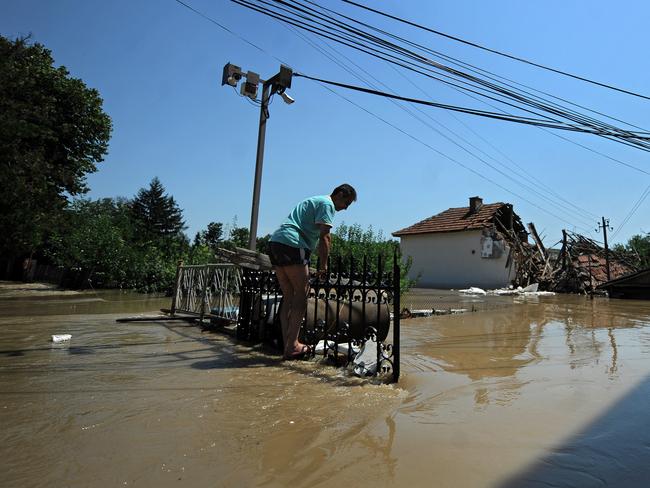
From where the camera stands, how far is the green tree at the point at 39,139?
61.0 ft

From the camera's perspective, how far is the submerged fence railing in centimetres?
409

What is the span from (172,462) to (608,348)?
5783 mm

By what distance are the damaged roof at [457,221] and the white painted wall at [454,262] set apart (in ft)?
1.23

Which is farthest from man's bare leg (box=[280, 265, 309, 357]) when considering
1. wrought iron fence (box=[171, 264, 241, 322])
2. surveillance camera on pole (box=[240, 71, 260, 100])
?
surveillance camera on pole (box=[240, 71, 260, 100])

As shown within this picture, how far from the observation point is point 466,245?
84.7ft

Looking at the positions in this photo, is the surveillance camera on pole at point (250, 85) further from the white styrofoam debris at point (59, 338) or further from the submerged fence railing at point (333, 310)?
the white styrofoam debris at point (59, 338)

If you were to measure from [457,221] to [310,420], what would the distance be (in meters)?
26.6

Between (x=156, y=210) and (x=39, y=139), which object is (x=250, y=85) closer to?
(x=39, y=139)

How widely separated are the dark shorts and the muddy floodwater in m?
1.04

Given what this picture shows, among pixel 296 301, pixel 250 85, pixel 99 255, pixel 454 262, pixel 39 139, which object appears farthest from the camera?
pixel 454 262

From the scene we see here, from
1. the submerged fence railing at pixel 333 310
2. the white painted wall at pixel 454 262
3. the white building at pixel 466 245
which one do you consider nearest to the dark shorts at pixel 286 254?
the submerged fence railing at pixel 333 310

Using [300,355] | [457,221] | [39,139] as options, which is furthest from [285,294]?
[39,139]

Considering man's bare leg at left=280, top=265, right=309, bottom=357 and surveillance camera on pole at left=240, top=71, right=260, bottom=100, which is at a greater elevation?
surveillance camera on pole at left=240, top=71, right=260, bottom=100

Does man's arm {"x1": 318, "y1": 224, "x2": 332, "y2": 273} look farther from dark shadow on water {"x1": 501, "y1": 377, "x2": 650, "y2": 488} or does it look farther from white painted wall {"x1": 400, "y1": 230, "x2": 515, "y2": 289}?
white painted wall {"x1": 400, "y1": 230, "x2": 515, "y2": 289}
